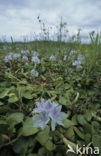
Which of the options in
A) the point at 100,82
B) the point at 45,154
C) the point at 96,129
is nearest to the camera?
the point at 45,154

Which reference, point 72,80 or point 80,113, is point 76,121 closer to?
point 80,113

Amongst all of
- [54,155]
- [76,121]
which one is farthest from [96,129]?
[54,155]

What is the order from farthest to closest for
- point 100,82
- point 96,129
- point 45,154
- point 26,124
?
point 100,82 → point 96,129 → point 26,124 → point 45,154

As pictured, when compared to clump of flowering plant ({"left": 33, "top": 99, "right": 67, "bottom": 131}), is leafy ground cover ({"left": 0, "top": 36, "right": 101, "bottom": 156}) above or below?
below

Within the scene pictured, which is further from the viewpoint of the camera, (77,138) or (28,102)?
(28,102)

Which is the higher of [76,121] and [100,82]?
[100,82]

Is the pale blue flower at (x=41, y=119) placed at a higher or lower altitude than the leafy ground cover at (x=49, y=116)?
higher

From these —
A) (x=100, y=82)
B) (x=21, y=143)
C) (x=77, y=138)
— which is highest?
(x=100, y=82)

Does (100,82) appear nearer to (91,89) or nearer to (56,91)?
(91,89)

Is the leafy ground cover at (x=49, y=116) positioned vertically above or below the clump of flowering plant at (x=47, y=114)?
below

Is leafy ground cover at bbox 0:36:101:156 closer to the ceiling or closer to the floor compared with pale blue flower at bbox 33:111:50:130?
closer to the floor
